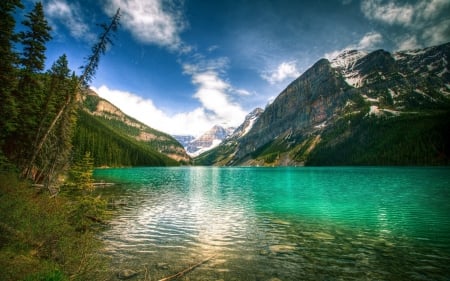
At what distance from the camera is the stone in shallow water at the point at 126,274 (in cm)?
1300

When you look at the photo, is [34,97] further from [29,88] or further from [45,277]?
[45,277]

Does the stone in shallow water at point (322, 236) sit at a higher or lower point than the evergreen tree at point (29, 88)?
lower

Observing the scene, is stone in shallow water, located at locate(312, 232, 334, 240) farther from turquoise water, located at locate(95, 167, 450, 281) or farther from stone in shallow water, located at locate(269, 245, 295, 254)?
stone in shallow water, located at locate(269, 245, 295, 254)

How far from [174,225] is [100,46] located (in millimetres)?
18971

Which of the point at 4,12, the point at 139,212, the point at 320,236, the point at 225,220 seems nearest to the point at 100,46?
the point at 4,12

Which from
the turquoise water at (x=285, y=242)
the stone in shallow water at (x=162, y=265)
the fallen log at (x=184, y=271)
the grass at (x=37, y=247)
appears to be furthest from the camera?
the stone in shallow water at (x=162, y=265)

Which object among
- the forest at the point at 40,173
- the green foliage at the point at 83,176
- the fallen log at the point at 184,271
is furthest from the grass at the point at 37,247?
the green foliage at the point at 83,176

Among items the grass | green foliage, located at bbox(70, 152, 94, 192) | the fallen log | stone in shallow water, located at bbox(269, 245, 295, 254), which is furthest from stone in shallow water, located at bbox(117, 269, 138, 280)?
green foliage, located at bbox(70, 152, 94, 192)

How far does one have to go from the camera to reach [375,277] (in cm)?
1273

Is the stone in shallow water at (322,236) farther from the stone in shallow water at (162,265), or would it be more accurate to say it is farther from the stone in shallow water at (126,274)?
the stone in shallow water at (126,274)

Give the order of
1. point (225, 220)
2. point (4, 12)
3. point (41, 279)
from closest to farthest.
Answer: point (41, 279), point (4, 12), point (225, 220)

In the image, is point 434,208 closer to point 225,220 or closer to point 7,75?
point 225,220

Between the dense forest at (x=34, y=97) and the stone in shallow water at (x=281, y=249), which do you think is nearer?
the stone in shallow water at (x=281, y=249)

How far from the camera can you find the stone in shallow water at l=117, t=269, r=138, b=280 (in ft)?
42.7
